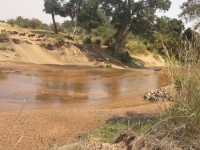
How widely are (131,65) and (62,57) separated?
23.3 feet

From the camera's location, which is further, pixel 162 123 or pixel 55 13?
pixel 55 13

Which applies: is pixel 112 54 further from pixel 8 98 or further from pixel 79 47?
pixel 8 98

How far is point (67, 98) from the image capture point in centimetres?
1230

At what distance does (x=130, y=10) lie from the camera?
107 feet

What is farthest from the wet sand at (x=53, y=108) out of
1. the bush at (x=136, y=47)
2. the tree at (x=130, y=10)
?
the bush at (x=136, y=47)

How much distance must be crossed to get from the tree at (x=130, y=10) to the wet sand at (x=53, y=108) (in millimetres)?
→ 16779

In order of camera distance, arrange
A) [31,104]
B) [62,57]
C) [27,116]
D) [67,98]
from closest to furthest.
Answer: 1. [27,116]
2. [31,104]
3. [67,98]
4. [62,57]

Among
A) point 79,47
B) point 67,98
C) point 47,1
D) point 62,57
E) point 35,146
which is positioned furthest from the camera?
point 47,1

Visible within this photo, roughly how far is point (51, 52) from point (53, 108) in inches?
769

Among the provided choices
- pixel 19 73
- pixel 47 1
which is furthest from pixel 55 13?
pixel 19 73

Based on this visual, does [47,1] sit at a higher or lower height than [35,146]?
higher

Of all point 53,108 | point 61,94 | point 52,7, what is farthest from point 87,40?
point 53,108

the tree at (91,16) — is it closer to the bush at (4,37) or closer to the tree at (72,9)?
the tree at (72,9)

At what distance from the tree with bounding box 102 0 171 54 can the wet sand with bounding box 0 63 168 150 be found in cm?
1678
